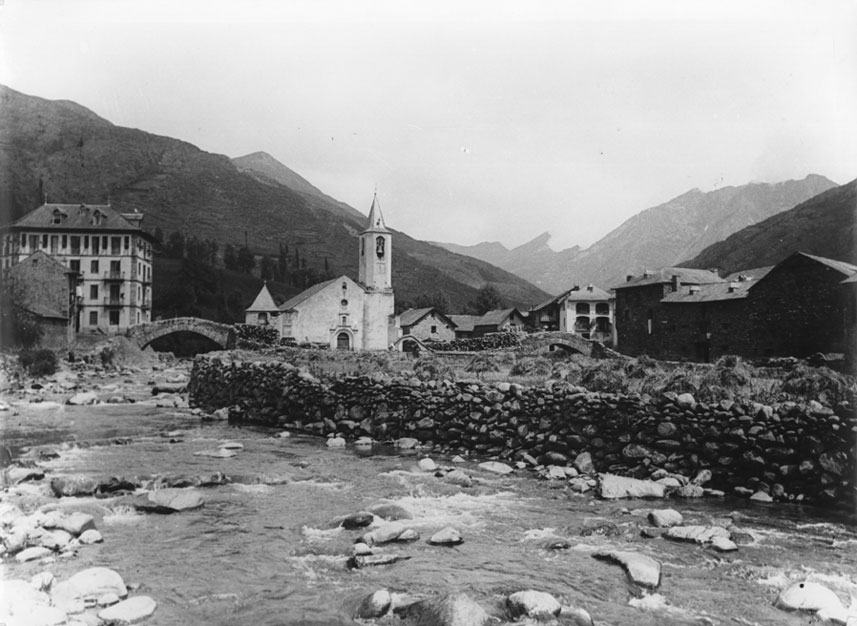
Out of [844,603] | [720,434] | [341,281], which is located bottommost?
[844,603]

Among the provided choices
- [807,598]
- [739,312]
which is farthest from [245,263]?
[807,598]

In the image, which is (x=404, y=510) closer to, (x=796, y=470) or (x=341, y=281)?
(x=796, y=470)

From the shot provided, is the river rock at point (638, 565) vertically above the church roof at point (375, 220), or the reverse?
the church roof at point (375, 220)

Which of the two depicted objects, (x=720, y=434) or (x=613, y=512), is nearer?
(x=613, y=512)

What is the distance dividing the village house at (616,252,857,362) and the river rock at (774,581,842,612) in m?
37.7

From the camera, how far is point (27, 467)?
12.4 metres

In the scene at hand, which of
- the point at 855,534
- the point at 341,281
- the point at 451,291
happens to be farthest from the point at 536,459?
the point at 451,291

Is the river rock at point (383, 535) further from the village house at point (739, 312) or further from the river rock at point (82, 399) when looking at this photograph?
the village house at point (739, 312)

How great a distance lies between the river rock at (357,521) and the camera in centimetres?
923

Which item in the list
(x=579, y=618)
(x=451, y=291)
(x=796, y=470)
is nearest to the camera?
(x=579, y=618)

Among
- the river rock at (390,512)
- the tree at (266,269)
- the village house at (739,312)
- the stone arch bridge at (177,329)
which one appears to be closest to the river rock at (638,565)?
the river rock at (390,512)

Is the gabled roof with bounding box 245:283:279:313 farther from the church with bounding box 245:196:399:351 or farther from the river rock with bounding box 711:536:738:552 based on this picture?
the river rock with bounding box 711:536:738:552

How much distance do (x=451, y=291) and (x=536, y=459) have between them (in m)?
168

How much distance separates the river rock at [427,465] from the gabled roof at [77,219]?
7846cm
